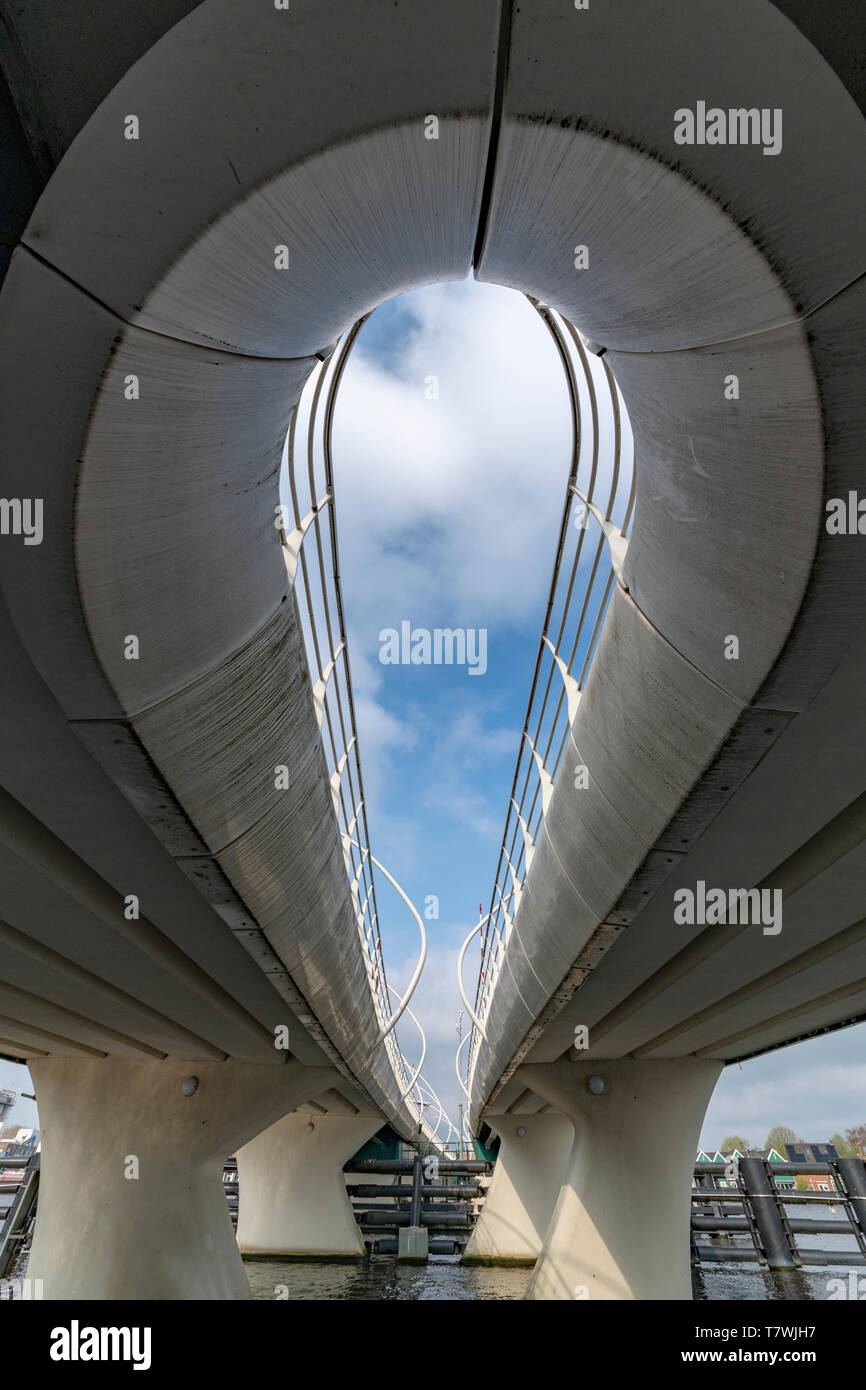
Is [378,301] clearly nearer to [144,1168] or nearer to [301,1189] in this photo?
[144,1168]

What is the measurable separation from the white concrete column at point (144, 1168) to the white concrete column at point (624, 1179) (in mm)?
5273

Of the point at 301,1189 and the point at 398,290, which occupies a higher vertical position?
the point at 398,290

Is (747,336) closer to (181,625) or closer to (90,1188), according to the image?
(181,625)

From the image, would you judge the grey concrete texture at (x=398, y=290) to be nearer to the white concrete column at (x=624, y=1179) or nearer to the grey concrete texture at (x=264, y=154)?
the grey concrete texture at (x=264, y=154)

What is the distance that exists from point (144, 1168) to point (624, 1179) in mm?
9757

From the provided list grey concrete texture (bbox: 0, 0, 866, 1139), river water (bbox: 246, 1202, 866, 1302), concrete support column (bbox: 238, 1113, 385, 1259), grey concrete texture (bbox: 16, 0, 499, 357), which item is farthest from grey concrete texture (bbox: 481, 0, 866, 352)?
concrete support column (bbox: 238, 1113, 385, 1259)

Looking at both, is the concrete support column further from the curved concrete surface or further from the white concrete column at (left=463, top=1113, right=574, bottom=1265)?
the curved concrete surface

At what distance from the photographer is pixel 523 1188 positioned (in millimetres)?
32375

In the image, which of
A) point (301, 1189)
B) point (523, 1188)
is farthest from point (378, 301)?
point (301, 1189)

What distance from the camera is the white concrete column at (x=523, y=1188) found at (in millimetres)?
31328

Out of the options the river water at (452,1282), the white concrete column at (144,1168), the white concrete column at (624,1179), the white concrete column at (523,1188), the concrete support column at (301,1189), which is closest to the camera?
the white concrete column at (144,1168)

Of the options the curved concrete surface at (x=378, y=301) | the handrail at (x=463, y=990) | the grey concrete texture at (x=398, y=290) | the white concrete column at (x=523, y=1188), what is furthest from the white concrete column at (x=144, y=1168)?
the white concrete column at (x=523, y=1188)

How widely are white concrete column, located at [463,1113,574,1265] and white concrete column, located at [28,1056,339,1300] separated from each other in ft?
52.0

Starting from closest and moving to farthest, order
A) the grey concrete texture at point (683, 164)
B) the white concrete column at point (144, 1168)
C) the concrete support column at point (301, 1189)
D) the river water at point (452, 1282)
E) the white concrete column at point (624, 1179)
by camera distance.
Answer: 1. the grey concrete texture at point (683, 164)
2. the white concrete column at point (144, 1168)
3. the white concrete column at point (624, 1179)
4. the river water at point (452, 1282)
5. the concrete support column at point (301, 1189)
